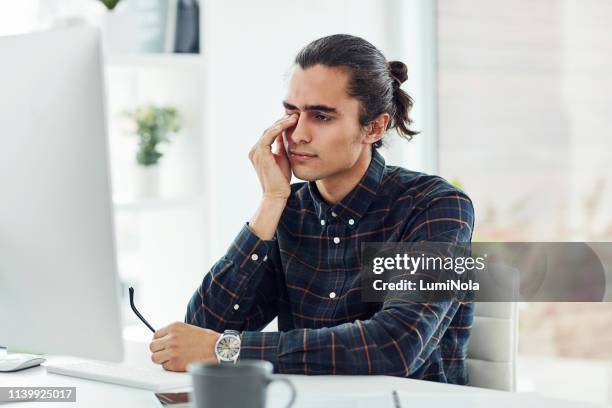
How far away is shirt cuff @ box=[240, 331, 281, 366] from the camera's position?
146cm

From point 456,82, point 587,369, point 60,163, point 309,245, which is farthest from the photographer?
point 456,82

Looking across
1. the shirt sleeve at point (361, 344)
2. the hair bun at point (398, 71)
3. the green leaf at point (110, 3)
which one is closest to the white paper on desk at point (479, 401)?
the shirt sleeve at point (361, 344)

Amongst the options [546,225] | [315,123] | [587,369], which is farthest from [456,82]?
[315,123]

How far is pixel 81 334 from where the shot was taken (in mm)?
1036

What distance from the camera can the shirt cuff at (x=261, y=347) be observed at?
1.46m

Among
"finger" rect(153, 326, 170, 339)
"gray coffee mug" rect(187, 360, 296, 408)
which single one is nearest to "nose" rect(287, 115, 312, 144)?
"finger" rect(153, 326, 170, 339)

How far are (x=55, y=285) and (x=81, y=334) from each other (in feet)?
0.22

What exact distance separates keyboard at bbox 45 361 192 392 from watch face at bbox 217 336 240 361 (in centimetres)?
7

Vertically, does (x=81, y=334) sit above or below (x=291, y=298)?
above

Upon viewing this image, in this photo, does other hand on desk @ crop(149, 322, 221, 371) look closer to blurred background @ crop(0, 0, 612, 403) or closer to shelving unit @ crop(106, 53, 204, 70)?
blurred background @ crop(0, 0, 612, 403)

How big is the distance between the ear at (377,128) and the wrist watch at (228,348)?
24.9 inches

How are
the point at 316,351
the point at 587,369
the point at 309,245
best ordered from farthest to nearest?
the point at 587,369, the point at 309,245, the point at 316,351

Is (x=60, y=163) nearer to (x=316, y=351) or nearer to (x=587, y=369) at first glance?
(x=316, y=351)

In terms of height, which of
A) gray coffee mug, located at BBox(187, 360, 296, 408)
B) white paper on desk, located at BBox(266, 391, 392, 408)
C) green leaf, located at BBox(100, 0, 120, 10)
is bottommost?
white paper on desk, located at BBox(266, 391, 392, 408)
